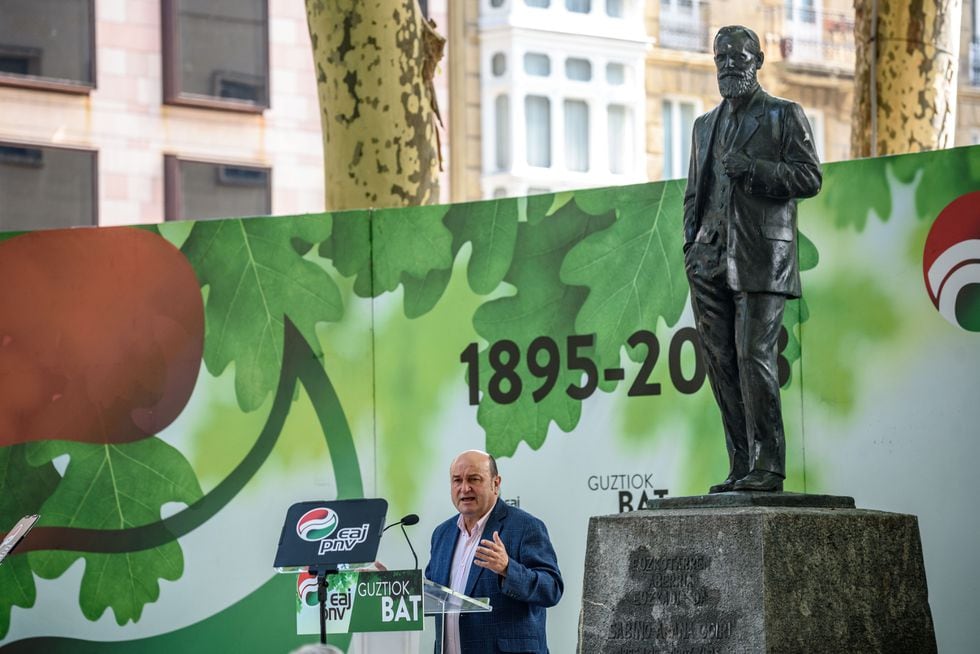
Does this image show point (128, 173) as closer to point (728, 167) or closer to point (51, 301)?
point (51, 301)

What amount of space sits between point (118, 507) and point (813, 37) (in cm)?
2563

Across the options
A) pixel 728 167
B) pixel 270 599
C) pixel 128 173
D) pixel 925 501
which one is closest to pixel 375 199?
pixel 270 599

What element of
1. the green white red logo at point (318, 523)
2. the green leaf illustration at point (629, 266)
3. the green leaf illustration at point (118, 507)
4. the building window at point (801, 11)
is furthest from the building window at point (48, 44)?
the green white red logo at point (318, 523)

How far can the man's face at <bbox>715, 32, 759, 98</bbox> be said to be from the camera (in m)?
8.95

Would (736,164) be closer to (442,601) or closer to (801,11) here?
(442,601)

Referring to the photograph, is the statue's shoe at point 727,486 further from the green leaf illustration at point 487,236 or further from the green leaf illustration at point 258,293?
the green leaf illustration at point 258,293

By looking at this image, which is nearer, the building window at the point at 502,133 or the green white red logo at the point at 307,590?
the green white red logo at the point at 307,590

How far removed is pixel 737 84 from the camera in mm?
8969

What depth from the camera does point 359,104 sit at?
561 inches

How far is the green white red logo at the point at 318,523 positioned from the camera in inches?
367

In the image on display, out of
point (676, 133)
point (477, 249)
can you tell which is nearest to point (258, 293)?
point (477, 249)

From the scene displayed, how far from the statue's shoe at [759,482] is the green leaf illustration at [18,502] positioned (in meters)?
A: 5.21

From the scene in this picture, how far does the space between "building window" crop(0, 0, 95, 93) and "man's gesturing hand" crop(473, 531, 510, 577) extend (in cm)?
1819

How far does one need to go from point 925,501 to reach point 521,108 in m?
21.5
